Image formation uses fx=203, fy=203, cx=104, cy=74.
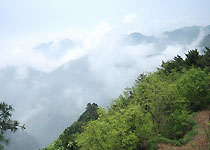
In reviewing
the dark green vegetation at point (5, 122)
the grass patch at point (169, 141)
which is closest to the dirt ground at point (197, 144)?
the grass patch at point (169, 141)

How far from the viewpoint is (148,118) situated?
1786 centimetres

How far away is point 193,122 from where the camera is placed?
18578 millimetres

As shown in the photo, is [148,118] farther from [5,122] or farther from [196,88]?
[5,122]

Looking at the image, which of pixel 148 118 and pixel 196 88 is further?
pixel 196 88

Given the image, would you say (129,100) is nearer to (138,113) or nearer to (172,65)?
(138,113)

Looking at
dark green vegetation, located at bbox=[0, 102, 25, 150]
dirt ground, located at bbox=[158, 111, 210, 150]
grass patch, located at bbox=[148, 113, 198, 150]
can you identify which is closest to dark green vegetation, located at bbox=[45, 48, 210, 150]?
grass patch, located at bbox=[148, 113, 198, 150]

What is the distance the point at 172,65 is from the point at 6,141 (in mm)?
33341

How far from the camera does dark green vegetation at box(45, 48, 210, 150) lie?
15.6 meters

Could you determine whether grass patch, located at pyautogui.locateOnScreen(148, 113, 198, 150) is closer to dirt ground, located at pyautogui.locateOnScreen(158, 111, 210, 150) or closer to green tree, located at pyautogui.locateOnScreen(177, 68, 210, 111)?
dirt ground, located at pyautogui.locateOnScreen(158, 111, 210, 150)

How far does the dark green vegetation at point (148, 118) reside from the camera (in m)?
15.6

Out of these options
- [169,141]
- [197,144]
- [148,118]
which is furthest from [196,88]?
[197,144]

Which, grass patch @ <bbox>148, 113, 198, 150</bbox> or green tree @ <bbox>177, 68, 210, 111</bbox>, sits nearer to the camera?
grass patch @ <bbox>148, 113, 198, 150</bbox>

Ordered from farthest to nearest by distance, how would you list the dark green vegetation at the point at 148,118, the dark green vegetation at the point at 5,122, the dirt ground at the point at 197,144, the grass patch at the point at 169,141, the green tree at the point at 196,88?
the green tree at the point at 196,88 < the grass patch at the point at 169,141 < the dark green vegetation at the point at 148,118 < the dark green vegetation at the point at 5,122 < the dirt ground at the point at 197,144

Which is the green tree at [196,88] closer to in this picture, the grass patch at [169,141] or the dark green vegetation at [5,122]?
the grass patch at [169,141]
